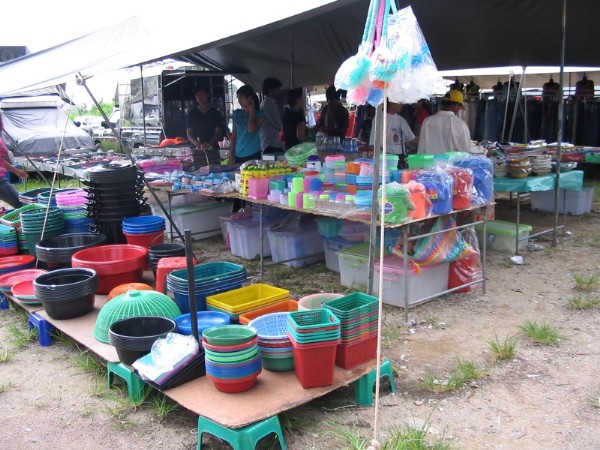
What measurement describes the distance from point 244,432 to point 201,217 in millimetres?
5181

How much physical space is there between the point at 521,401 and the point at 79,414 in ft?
8.71

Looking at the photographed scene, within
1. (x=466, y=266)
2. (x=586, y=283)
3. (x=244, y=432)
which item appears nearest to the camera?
(x=244, y=432)

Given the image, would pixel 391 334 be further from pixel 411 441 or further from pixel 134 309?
pixel 134 309

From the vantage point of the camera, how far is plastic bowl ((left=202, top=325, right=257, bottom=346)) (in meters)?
2.99

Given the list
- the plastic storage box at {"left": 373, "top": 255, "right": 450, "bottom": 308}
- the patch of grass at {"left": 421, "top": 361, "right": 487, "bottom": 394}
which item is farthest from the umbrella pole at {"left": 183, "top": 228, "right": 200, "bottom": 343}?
the plastic storage box at {"left": 373, "top": 255, "right": 450, "bottom": 308}

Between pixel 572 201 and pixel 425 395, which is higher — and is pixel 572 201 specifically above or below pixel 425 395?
above

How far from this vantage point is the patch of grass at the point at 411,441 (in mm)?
2764

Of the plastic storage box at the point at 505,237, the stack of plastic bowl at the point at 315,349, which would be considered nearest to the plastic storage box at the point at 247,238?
the plastic storage box at the point at 505,237

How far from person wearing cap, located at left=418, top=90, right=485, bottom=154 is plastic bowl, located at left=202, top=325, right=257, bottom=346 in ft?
11.9

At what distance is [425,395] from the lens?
3.50 m

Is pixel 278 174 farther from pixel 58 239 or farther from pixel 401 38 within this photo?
pixel 401 38

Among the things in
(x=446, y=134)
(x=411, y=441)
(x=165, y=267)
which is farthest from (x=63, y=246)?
(x=446, y=134)

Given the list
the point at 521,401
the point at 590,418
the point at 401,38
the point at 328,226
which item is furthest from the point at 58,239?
the point at 590,418

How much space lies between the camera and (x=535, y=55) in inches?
382
